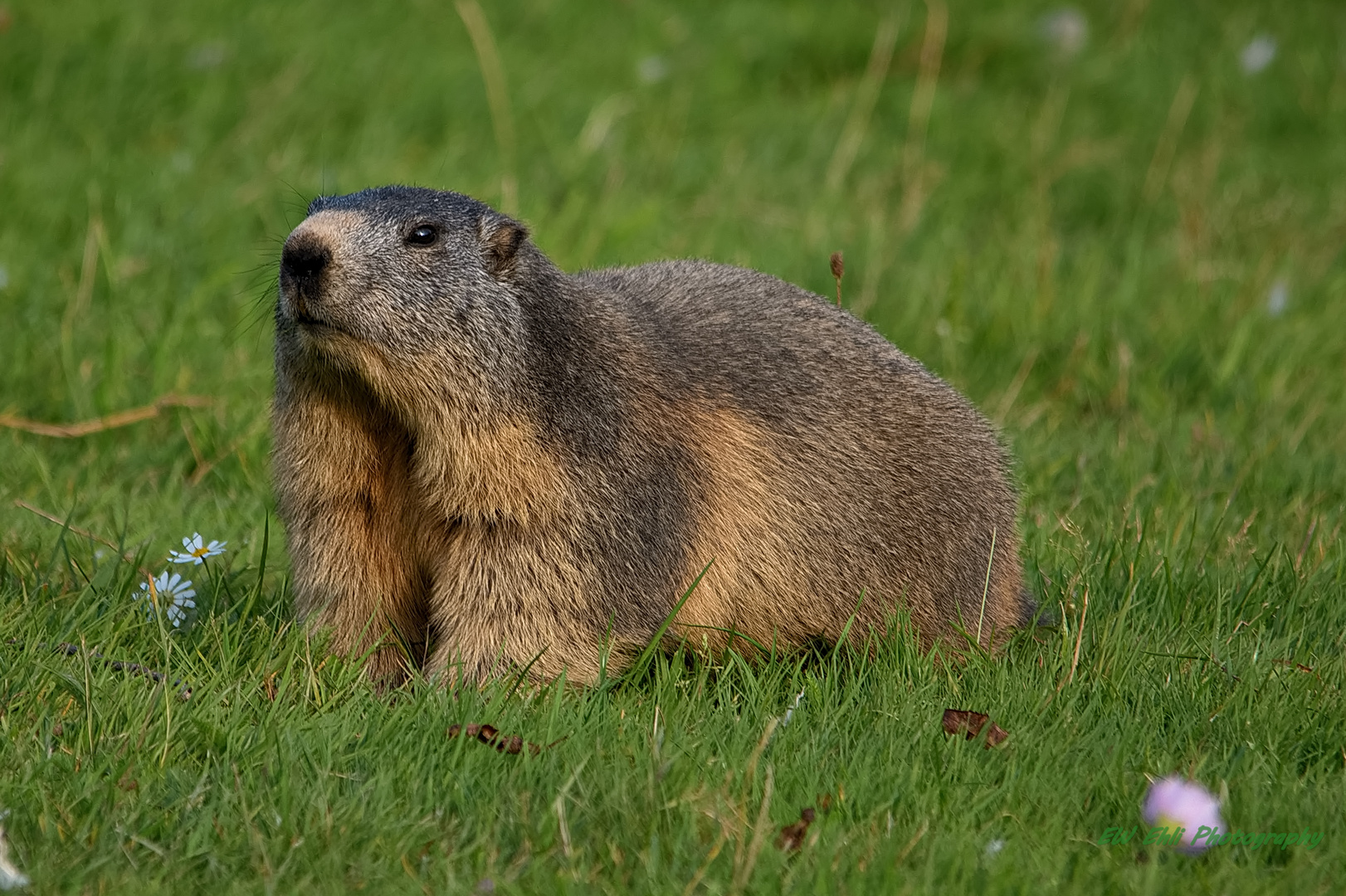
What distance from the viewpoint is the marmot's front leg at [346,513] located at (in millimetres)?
4543

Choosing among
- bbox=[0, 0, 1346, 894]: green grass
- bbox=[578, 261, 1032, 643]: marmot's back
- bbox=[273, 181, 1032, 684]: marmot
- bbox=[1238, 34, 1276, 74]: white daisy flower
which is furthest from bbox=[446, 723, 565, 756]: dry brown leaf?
bbox=[1238, 34, 1276, 74]: white daisy flower

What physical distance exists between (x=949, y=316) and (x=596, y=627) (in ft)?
12.8

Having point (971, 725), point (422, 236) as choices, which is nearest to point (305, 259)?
point (422, 236)

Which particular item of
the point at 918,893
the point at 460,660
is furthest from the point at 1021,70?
the point at 918,893

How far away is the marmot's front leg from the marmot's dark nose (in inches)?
14.8

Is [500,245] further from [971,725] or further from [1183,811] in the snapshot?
[1183,811]

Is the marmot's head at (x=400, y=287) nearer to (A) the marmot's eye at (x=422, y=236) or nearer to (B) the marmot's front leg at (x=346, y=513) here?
(A) the marmot's eye at (x=422, y=236)

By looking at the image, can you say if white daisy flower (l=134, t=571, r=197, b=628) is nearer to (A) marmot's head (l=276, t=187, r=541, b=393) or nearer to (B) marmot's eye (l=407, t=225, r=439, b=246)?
(A) marmot's head (l=276, t=187, r=541, b=393)

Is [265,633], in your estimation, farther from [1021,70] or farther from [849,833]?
[1021,70]

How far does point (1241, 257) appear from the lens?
9.20 m

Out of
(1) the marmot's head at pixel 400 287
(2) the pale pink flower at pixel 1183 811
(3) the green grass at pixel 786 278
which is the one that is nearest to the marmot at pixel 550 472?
(1) the marmot's head at pixel 400 287

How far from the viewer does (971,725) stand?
416 cm

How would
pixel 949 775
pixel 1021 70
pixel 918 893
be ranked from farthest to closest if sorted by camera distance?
pixel 1021 70, pixel 949 775, pixel 918 893

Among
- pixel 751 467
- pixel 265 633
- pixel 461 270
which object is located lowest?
pixel 265 633
